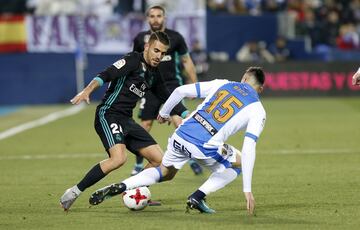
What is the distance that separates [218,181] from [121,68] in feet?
5.42

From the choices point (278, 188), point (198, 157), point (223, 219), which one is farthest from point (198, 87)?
point (278, 188)

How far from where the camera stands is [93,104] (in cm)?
3059

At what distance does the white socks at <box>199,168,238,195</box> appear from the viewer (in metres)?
10.1

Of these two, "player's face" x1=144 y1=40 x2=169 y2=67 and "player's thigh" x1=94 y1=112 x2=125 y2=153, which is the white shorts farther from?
"player's face" x1=144 y1=40 x2=169 y2=67

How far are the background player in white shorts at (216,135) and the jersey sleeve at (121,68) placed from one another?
25.6 inches

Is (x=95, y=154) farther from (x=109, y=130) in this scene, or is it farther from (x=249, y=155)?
(x=249, y=155)

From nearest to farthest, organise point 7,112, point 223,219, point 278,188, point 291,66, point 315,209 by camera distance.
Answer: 1. point 223,219
2. point 315,209
3. point 278,188
4. point 7,112
5. point 291,66

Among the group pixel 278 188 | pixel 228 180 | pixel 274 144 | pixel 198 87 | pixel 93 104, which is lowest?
pixel 93 104

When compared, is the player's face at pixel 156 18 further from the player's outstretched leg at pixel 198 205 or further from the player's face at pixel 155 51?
the player's outstretched leg at pixel 198 205

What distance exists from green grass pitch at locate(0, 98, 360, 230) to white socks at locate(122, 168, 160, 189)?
0.33m

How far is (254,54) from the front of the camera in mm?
31672

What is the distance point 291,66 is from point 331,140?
39.6 ft

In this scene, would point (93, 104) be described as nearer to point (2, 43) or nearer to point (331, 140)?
point (2, 43)

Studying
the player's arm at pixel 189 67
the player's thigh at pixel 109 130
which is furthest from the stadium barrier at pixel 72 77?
the player's thigh at pixel 109 130
